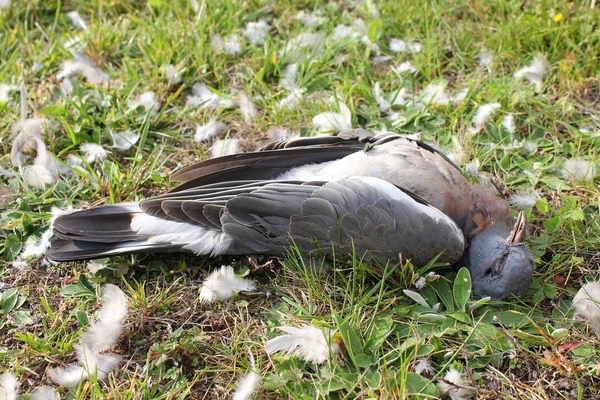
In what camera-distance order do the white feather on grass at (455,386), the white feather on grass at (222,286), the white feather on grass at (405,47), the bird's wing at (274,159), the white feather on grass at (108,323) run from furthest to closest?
the white feather on grass at (405,47), the bird's wing at (274,159), the white feather on grass at (222,286), the white feather on grass at (108,323), the white feather on grass at (455,386)

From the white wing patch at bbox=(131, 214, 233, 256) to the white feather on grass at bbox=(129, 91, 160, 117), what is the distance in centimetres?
105

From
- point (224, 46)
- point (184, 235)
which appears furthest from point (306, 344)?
point (224, 46)

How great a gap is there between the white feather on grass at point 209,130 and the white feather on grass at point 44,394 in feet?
5.58

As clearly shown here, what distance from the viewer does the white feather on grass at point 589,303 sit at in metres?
2.77

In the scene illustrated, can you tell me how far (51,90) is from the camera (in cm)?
412

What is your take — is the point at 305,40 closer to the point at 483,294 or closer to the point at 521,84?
the point at 521,84

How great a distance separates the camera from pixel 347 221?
2867 millimetres

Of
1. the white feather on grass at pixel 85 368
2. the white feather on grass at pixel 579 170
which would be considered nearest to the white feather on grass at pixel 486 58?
the white feather on grass at pixel 579 170

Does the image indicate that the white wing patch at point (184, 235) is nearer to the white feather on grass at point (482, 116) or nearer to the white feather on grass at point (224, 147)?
the white feather on grass at point (224, 147)

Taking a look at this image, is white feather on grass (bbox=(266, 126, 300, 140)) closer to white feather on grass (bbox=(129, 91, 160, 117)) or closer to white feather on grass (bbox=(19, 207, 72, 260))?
white feather on grass (bbox=(129, 91, 160, 117))

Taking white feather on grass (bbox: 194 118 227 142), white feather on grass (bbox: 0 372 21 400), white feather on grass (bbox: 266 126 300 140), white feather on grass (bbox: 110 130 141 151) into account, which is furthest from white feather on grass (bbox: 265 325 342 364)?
white feather on grass (bbox: 110 130 141 151)

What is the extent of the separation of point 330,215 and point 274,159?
21.6 inches

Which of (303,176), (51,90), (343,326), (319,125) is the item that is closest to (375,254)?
(343,326)

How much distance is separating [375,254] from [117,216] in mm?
1251
